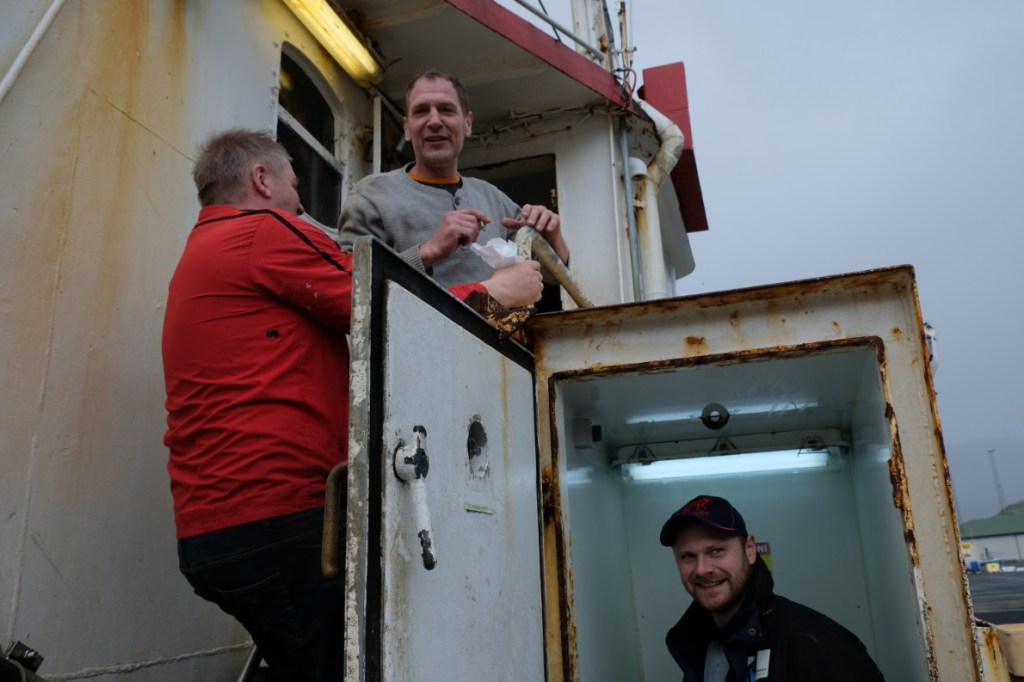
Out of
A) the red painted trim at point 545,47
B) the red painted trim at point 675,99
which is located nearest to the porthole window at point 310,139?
the red painted trim at point 545,47

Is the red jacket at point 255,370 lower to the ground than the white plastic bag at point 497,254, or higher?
lower

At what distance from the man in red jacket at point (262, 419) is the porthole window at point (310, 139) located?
226cm

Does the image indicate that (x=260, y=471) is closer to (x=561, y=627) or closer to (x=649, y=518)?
(x=561, y=627)

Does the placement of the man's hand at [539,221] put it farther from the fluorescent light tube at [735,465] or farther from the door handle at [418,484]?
the fluorescent light tube at [735,465]

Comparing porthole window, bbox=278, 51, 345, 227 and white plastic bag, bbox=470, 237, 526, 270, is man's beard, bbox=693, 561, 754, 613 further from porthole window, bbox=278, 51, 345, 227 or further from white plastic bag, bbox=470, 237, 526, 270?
porthole window, bbox=278, 51, 345, 227

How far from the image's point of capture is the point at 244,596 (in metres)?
1.51

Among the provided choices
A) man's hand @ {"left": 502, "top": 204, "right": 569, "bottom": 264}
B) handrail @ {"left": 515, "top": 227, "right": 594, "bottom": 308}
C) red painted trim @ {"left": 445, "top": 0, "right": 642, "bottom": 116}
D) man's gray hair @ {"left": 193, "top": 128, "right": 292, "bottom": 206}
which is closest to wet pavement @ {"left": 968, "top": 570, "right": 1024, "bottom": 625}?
red painted trim @ {"left": 445, "top": 0, "right": 642, "bottom": 116}

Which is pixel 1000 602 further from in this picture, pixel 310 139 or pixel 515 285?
pixel 515 285

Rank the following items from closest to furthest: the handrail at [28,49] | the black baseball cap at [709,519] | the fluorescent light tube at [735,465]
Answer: the handrail at [28,49]
the black baseball cap at [709,519]
the fluorescent light tube at [735,465]

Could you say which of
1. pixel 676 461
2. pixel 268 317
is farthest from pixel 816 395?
pixel 268 317

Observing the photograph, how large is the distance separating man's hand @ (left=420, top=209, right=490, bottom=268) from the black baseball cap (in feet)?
5.46

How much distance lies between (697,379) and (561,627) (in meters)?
1.18

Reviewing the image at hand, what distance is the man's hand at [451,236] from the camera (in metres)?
2.01

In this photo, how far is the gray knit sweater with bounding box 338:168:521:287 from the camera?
235 centimetres
